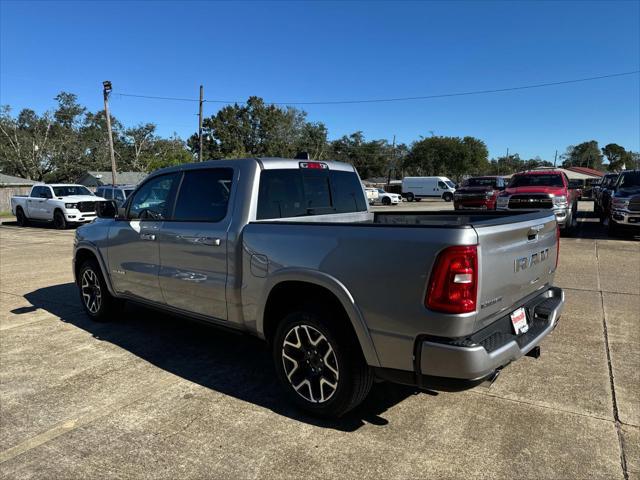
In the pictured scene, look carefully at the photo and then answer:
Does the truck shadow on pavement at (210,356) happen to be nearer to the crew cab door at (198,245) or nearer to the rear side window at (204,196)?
the crew cab door at (198,245)

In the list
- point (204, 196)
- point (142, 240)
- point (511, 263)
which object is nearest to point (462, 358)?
point (511, 263)

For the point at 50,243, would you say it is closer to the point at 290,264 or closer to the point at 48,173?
the point at 290,264

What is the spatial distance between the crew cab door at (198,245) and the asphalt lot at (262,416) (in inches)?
27.6

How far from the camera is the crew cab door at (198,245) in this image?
12.7ft

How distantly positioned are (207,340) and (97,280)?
1.67m

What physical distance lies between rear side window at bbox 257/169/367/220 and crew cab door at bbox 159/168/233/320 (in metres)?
0.32

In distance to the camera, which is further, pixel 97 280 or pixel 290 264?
pixel 97 280

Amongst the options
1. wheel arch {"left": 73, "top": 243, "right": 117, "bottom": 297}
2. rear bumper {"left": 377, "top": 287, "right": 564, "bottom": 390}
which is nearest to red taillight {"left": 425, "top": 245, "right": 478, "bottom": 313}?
rear bumper {"left": 377, "top": 287, "right": 564, "bottom": 390}

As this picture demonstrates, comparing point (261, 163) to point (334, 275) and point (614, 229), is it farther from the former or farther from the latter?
point (614, 229)

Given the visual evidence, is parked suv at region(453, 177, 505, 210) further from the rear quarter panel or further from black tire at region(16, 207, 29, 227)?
black tire at region(16, 207, 29, 227)

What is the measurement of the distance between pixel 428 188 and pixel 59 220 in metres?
33.5

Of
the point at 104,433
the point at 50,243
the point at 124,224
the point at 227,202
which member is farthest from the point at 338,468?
the point at 50,243

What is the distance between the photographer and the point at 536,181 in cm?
1541

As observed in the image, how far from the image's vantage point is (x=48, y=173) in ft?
196
